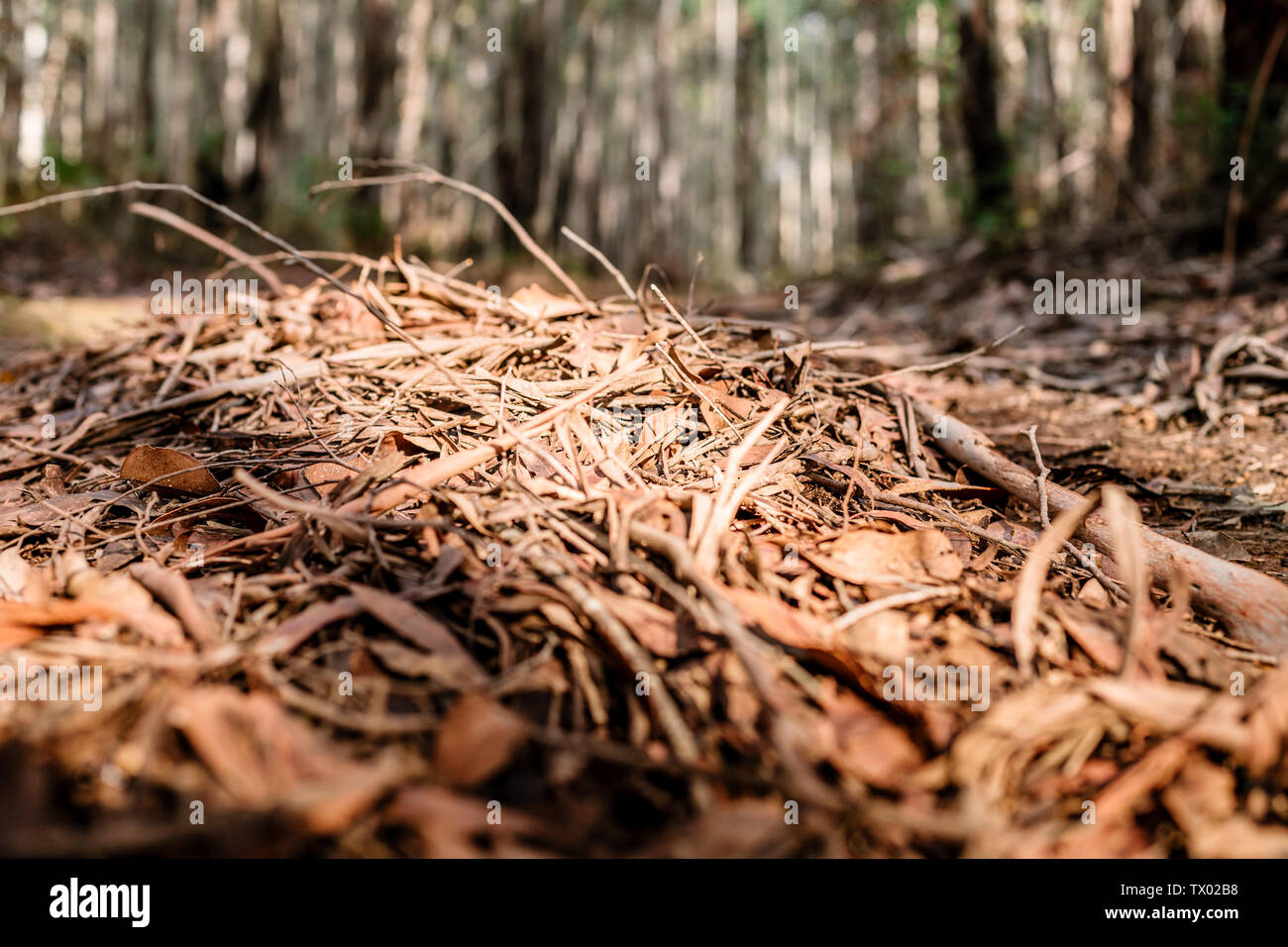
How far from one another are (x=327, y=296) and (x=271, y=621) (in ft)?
4.99

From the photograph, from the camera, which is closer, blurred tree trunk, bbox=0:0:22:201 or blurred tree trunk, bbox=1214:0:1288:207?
blurred tree trunk, bbox=1214:0:1288:207

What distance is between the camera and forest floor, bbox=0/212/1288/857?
2.65 ft

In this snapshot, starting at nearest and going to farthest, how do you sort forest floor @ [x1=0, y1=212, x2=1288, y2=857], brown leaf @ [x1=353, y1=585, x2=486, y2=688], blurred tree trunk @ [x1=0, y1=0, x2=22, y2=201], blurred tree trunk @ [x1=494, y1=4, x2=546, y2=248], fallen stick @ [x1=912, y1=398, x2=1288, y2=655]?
forest floor @ [x1=0, y1=212, x2=1288, y2=857]
brown leaf @ [x1=353, y1=585, x2=486, y2=688]
fallen stick @ [x1=912, y1=398, x2=1288, y2=655]
blurred tree trunk @ [x1=494, y1=4, x2=546, y2=248]
blurred tree trunk @ [x1=0, y1=0, x2=22, y2=201]

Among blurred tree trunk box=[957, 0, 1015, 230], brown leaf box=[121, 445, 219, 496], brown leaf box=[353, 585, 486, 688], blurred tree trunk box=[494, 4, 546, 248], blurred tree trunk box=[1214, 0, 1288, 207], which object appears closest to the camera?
brown leaf box=[353, 585, 486, 688]

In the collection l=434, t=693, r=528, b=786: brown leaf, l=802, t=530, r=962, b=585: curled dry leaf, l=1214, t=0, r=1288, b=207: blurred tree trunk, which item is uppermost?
l=1214, t=0, r=1288, b=207: blurred tree trunk

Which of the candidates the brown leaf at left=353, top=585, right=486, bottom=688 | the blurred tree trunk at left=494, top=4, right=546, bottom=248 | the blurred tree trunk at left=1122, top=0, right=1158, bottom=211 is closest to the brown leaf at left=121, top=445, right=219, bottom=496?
the brown leaf at left=353, top=585, right=486, bottom=688

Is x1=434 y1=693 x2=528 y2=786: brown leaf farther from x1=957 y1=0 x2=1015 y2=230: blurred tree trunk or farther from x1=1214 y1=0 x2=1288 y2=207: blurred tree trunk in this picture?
x1=957 y1=0 x2=1015 y2=230: blurred tree trunk

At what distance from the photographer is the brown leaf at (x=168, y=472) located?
1.44 meters

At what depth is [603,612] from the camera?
103 cm

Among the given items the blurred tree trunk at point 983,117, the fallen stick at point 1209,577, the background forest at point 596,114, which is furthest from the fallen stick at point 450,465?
the blurred tree trunk at point 983,117

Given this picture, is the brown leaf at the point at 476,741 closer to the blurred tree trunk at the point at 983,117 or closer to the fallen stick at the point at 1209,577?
the fallen stick at the point at 1209,577

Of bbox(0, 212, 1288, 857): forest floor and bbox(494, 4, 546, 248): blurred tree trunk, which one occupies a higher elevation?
bbox(494, 4, 546, 248): blurred tree trunk

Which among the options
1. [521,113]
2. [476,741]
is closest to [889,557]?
[476,741]

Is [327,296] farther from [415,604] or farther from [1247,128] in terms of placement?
[1247,128]
